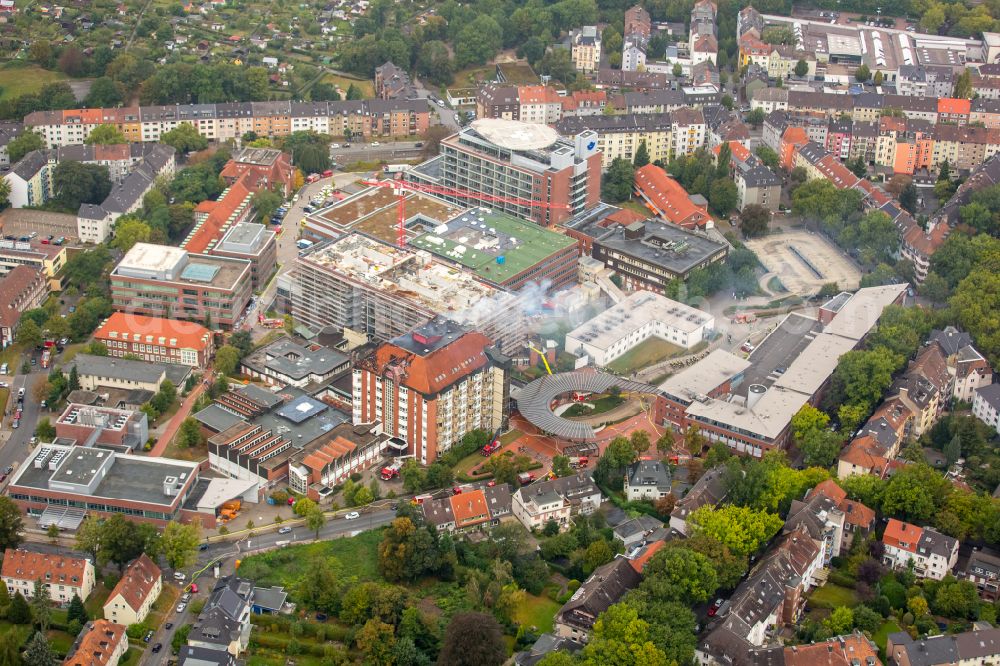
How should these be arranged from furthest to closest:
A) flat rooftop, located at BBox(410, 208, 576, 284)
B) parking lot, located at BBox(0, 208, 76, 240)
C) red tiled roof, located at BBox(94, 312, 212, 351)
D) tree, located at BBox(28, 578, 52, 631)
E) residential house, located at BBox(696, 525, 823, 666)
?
parking lot, located at BBox(0, 208, 76, 240) → flat rooftop, located at BBox(410, 208, 576, 284) → red tiled roof, located at BBox(94, 312, 212, 351) → tree, located at BBox(28, 578, 52, 631) → residential house, located at BBox(696, 525, 823, 666)

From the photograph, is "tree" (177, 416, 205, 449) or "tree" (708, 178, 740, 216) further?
"tree" (708, 178, 740, 216)

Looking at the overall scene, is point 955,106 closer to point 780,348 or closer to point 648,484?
point 780,348

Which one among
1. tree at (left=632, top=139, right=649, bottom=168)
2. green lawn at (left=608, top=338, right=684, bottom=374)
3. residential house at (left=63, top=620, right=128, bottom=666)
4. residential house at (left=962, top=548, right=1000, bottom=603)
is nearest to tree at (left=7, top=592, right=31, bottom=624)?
residential house at (left=63, top=620, right=128, bottom=666)

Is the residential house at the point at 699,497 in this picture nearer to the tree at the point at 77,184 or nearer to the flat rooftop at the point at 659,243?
the flat rooftop at the point at 659,243

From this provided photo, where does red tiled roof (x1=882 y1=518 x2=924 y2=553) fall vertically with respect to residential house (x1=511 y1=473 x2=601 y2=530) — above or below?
above

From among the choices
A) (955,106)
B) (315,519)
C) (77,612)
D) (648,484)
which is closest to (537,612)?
(648,484)

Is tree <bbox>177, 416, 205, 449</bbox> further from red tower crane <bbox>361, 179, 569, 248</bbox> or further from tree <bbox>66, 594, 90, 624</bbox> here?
red tower crane <bbox>361, 179, 569, 248</bbox>

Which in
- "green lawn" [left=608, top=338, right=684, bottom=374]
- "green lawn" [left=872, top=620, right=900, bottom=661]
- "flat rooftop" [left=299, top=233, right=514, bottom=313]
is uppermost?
"flat rooftop" [left=299, top=233, right=514, bottom=313]

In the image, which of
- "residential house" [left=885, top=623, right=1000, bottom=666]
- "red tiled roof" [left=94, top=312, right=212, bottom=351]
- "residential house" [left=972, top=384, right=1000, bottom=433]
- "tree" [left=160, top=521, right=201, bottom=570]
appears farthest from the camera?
"red tiled roof" [left=94, top=312, right=212, bottom=351]
